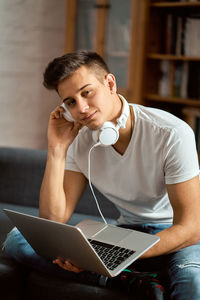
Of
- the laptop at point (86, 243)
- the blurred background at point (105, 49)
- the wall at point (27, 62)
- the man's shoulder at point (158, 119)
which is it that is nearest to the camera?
the laptop at point (86, 243)

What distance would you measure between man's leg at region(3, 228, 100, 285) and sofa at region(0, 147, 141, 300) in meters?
0.02

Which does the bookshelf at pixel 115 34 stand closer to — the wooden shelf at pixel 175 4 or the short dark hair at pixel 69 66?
the wooden shelf at pixel 175 4

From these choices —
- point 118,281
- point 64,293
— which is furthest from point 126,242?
point 64,293

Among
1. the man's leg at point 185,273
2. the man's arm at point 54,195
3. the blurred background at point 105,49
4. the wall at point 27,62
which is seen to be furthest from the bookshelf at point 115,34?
the man's leg at point 185,273

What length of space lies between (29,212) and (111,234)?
2.65 feet

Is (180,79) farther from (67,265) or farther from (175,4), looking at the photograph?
(67,265)

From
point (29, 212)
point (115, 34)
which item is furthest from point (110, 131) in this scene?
point (115, 34)

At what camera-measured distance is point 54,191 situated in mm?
1675

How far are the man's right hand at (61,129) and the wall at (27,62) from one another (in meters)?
1.98

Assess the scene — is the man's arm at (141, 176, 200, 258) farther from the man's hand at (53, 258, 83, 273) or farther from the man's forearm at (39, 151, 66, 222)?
the man's forearm at (39, 151, 66, 222)

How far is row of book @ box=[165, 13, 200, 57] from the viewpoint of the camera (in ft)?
9.59

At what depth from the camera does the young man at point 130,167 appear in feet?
4.76

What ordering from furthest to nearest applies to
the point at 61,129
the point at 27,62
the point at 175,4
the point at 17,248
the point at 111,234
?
the point at 27,62
the point at 175,4
the point at 61,129
the point at 17,248
the point at 111,234

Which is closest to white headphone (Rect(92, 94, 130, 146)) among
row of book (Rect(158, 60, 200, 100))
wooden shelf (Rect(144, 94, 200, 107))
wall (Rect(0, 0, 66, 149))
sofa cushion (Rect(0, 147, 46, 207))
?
sofa cushion (Rect(0, 147, 46, 207))
